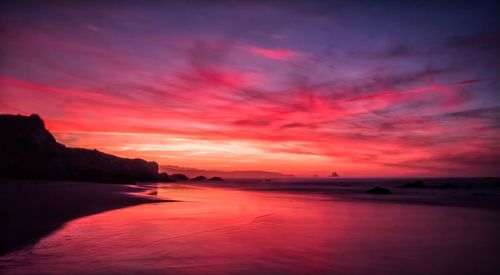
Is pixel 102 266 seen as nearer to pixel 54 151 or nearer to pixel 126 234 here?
pixel 126 234

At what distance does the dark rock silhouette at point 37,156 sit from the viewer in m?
45.3

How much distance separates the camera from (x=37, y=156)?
4844 centimetres

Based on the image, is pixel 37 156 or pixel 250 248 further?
pixel 37 156

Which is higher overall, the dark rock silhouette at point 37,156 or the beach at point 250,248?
the dark rock silhouette at point 37,156

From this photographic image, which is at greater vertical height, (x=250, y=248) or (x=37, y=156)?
(x=37, y=156)

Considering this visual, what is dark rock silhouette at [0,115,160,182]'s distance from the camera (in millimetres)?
45312

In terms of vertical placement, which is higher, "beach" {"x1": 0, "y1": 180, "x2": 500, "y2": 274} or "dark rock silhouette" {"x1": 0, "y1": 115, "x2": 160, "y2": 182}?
"dark rock silhouette" {"x1": 0, "y1": 115, "x2": 160, "y2": 182}

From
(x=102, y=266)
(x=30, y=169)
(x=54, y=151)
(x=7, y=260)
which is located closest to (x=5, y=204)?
(x=7, y=260)

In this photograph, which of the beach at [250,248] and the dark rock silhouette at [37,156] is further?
the dark rock silhouette at [37,156]

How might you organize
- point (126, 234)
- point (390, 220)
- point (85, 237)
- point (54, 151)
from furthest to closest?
point (54, 151)
point (390, 220)
point (126, 234)
point (85, 237)

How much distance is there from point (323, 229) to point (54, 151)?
167 ft

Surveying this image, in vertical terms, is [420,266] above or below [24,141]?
below

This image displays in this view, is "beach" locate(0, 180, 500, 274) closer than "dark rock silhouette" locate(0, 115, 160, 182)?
Yes

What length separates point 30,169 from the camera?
1825 inches
